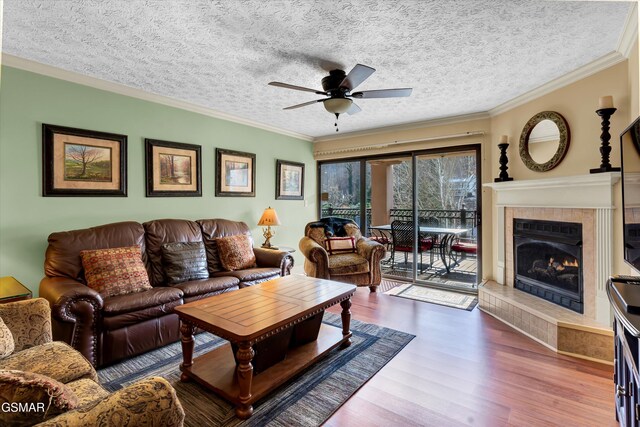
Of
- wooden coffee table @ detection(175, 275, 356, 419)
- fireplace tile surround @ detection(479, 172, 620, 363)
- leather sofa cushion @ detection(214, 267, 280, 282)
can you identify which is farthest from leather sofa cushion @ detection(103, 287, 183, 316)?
fireplace tile surround @ detection(479, 172, 620, 363)

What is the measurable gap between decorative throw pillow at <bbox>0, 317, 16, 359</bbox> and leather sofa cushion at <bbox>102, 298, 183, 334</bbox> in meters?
0.85

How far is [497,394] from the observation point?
6.88 feet

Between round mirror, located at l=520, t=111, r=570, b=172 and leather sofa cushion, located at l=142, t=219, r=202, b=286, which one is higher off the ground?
round mirror, located at l=520, t=111, r=570, b=172

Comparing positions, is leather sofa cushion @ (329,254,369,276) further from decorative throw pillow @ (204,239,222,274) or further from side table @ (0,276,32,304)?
side table @ (0,276,32,304)

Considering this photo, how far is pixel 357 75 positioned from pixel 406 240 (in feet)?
10.0

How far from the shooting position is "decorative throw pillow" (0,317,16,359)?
4.89ft

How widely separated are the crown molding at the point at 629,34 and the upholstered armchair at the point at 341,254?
2.97 m

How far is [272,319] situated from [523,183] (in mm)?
2990

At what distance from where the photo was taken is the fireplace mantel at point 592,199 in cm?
258

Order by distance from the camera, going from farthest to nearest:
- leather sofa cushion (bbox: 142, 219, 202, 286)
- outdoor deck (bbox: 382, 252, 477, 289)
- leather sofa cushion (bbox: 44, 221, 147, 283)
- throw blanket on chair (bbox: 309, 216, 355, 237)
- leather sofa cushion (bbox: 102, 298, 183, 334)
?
throw blanket on chair (bbox: 309, 216, 355, 237)
outdoor deck (bbox: 382, 252, 477, 289)
leather sofa cushion (bbox: 142, 219, 202, 286)
leather sofa cushion (bbox: 44, 221, 147, 283)
leather sofa cushion (bbox: 102, 298, 183, 334)

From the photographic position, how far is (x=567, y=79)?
116 inches

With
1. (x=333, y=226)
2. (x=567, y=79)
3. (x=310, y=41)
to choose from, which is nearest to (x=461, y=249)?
(x=333, y=226)

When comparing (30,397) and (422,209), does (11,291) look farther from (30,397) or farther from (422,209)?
(422,209)

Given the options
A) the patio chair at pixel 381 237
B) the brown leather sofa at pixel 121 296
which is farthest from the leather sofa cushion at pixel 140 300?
the patio chair at pixel 381 237
